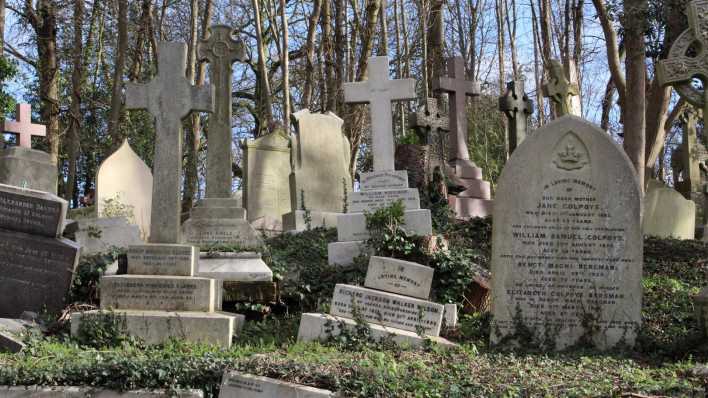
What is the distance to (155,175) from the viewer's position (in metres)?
7.78

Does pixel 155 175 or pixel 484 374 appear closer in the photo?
pixel 484 374

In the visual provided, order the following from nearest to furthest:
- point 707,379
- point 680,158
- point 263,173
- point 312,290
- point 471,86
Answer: point 707,379 < point 312,290 < point 263,173 < point 471,86 < point 680,158

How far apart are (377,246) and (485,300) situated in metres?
1.44

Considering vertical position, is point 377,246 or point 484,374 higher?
point 377,246

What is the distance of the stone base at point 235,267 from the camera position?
834cm

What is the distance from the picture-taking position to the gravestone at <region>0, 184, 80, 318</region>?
762 cm

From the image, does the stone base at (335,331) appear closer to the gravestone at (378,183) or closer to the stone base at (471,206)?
the gravestone at (378,183)

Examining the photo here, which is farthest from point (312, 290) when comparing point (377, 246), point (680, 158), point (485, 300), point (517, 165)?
point (680, 158)

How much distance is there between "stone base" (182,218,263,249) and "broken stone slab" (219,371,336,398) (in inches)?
178

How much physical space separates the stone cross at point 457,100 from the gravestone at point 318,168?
3278 millimetres

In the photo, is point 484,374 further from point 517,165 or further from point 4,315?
point 4,315

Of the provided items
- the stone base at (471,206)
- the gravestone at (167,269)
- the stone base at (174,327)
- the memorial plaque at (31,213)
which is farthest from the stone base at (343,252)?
the stone base at (471,206)

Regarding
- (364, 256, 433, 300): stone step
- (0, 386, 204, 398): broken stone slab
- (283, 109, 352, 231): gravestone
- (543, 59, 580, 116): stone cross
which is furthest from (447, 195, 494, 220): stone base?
(0, 386, 204, 398): broken stone slab

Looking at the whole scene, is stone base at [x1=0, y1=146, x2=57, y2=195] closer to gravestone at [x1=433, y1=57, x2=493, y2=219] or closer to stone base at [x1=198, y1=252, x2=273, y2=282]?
stone base at [x1=198, y1=252, x2=273, y2=282]
